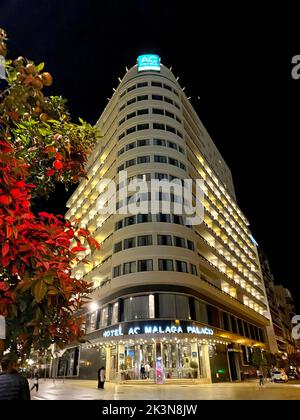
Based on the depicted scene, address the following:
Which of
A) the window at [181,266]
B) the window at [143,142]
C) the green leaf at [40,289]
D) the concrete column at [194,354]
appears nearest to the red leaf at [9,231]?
the green leaf at [40,289]

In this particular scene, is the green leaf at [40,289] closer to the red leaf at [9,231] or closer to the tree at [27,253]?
the tree at [27,253]

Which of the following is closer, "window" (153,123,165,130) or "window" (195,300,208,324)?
"window" (195,300,208,324)

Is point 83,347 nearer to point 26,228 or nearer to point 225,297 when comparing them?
point 225,297

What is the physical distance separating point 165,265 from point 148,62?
3174 centimetres

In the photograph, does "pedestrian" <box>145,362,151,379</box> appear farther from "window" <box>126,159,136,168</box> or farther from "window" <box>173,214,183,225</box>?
"window" <box>126,159,136,168</box>

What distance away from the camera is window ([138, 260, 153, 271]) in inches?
1240

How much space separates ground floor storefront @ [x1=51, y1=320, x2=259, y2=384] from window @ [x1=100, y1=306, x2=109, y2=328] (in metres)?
0.91

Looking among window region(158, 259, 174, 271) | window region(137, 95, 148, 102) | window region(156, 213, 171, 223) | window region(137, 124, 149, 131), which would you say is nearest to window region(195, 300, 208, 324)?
window region(158, 259, 174, 271)

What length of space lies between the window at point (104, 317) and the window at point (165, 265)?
26.8ft

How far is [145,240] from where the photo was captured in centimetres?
3303

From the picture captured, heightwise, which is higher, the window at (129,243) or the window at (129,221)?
the window at (129,221)

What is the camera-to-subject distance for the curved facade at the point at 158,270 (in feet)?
97.7

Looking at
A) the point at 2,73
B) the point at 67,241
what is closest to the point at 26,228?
the point at 67,241
